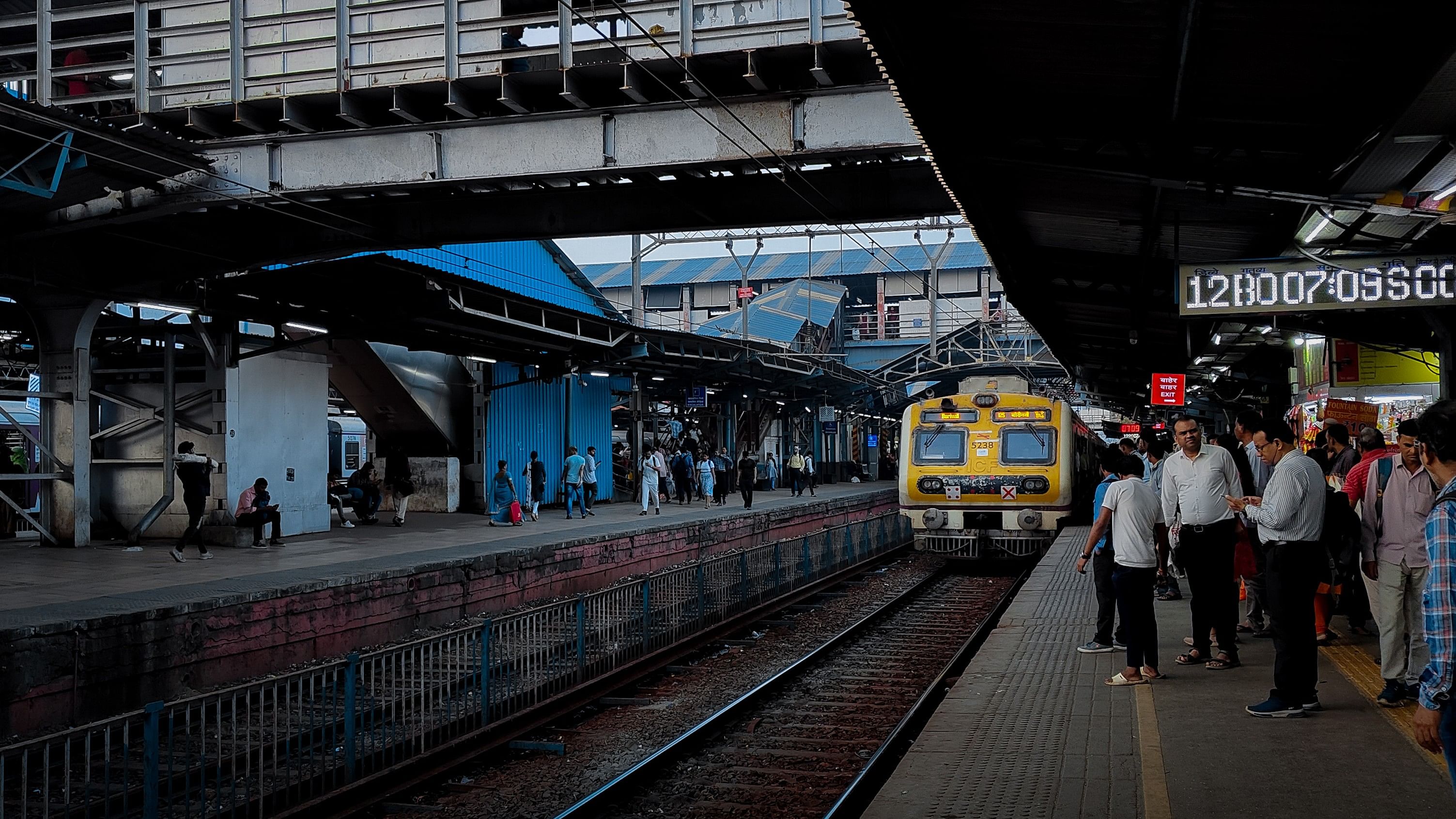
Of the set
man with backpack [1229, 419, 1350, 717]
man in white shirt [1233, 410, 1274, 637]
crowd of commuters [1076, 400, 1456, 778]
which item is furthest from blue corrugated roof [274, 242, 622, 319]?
man with backpack [1229, 419, 1350, 717]

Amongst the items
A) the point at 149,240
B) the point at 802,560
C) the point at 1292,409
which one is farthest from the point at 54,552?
the point at 1292,409

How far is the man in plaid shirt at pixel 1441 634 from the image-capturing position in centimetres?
336

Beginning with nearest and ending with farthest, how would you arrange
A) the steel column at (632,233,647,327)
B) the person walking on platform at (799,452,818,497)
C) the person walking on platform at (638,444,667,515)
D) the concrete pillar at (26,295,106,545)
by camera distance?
the concrete pillar at (26,295,106,545) → the person walking on platform at (638,444,667,515) → the steel column at (632,233,647,327) → the person walking on platform at (799,452,818,497)

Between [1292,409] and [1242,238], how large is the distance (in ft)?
26.2

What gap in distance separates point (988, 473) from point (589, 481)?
358 inches

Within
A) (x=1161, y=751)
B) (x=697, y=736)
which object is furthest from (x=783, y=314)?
(x=1161, y=751)

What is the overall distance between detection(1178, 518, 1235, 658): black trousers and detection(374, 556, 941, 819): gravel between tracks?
3.83 m

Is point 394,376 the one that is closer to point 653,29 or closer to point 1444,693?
point 653,29

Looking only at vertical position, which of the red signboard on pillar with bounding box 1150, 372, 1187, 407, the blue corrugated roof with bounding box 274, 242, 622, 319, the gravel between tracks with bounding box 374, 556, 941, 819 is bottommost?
the gravel between tracks with bounding box 374, 556, 941, 819

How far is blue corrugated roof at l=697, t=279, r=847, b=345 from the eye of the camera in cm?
4494

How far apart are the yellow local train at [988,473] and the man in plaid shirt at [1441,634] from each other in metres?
14.4

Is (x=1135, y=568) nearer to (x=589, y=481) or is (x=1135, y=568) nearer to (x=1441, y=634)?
(x=1441, y=634)

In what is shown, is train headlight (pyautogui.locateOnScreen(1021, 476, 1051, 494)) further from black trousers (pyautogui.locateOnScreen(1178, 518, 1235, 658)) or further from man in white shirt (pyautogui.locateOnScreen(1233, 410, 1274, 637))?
black trousers (pyautogui.locateOnScreen(1178, 518, 1235, 658))

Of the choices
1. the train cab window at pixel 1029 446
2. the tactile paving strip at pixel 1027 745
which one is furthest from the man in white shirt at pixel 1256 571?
the train cab window at pixel 1029 446
